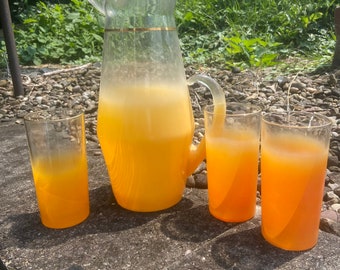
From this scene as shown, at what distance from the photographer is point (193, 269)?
792 mm

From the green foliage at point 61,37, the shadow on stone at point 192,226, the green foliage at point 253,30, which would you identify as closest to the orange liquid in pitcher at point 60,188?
the shadow on stone at point 192,226

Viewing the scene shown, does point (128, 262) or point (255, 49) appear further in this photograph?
point (255, 49)

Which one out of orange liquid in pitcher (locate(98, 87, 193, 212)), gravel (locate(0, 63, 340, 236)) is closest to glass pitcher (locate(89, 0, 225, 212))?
orange liquid in pitcher (locate(98, 87, 193, 212))

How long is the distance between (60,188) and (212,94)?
430mm

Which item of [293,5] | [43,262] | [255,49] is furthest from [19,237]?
[293,5]

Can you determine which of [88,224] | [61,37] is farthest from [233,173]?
[61,37]

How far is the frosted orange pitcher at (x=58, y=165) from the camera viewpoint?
35.6 inches

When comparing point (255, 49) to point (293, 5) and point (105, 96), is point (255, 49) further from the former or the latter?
point (105, 96)

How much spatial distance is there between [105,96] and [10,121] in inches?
56.1

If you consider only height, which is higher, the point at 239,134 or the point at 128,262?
the point at 239,134

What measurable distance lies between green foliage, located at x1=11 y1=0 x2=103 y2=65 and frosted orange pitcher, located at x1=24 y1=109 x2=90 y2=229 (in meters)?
3.02

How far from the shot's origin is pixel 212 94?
0.92 metres

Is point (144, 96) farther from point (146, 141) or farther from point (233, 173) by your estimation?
point (233, 173)

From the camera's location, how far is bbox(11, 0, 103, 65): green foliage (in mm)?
3971
